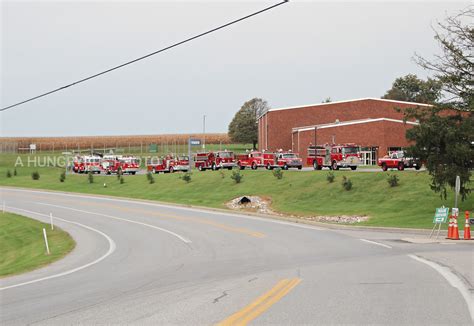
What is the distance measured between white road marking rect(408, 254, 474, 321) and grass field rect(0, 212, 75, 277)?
11.1 metres

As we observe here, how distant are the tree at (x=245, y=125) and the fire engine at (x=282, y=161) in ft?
231

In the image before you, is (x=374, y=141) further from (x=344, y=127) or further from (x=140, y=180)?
(x=140, y=180)

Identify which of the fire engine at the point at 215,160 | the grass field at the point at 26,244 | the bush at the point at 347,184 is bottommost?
the grass field at the point at 26,244

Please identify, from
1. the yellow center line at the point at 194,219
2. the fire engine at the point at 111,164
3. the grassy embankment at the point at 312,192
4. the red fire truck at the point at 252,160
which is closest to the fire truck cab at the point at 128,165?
the fire engine at the point at 111,164

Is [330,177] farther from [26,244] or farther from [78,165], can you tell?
[78,165]

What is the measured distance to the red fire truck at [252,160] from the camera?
6375 cm

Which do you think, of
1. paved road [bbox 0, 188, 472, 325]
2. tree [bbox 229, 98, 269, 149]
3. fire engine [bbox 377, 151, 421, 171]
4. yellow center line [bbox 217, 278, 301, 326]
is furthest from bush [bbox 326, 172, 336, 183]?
tree [bbox 229, 98, 269, 149]

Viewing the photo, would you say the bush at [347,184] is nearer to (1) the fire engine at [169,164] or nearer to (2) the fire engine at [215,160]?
(2) the fire engine at [215,160]

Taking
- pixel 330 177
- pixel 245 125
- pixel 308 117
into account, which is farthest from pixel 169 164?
pixel 245 125

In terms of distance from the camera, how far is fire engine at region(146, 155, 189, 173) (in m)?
74.8

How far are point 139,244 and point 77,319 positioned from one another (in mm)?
14246

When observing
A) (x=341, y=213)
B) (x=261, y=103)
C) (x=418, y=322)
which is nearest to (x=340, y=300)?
(x=418, y=322)

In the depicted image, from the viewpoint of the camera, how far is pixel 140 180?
6775cm

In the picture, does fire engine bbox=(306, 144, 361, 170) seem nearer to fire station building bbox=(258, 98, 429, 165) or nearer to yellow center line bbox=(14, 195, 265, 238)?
yellow center line bbox=(14, 195, 265, 238)
